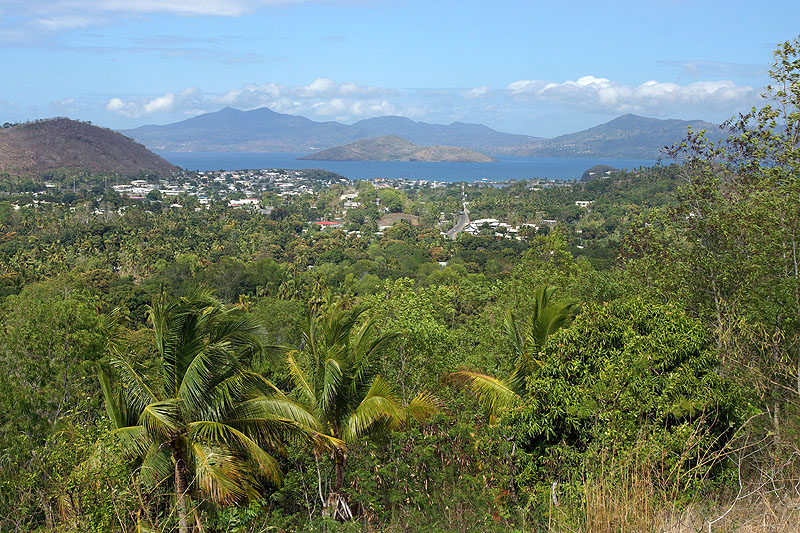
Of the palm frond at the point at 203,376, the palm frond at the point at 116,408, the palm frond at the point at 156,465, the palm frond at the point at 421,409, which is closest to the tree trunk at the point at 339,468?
the palm frond at the point at 421,409

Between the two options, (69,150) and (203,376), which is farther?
(69,150)

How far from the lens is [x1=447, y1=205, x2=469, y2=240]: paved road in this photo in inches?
3134

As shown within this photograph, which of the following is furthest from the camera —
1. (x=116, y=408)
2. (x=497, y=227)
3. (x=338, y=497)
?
(x=497, y=227)

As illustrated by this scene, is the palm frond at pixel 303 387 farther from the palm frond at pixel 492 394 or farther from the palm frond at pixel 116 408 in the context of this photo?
the palm frond at pixel 492 394

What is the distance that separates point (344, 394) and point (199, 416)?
5.17 ft

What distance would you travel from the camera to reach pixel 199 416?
21.9ft

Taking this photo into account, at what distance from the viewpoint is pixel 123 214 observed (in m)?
75.6

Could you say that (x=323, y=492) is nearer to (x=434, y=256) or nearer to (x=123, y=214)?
(x=434, y=256)

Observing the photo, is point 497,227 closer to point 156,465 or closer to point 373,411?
point 373,411

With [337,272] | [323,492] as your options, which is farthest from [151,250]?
[323,492]

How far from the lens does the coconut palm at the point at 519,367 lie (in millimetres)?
8016

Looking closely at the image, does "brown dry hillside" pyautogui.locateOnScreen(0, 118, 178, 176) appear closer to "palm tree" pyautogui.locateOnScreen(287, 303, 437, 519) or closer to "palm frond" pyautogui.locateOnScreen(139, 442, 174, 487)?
"palm tree" pyautogui.locateOnScreen(287, 303, 437, 519)

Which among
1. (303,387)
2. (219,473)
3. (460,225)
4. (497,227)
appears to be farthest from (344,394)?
(460,225)

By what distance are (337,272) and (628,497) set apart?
4380 centimetres
